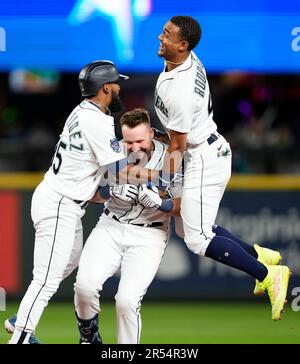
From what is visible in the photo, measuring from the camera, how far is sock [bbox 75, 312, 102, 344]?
6.94m

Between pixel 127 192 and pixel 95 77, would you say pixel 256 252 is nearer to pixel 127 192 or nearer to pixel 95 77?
pixel 127 192

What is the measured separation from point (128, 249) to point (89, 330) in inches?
24.3

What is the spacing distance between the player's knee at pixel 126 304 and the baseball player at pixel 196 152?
0.68m

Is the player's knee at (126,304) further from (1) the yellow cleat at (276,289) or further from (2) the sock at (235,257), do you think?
(1) the yellow cleat at (276,289)

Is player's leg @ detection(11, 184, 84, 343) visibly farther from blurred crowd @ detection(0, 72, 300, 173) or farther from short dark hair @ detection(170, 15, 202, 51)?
blurred crowd @ detection(0, 72, 300, 173)

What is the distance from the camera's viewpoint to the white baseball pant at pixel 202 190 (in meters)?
7.03

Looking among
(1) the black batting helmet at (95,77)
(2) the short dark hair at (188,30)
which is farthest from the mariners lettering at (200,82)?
(1) the black batting helmet at (95,77)

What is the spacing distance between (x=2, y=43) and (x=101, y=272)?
417 cm

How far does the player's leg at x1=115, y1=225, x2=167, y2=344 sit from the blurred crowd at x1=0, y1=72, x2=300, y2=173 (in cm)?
525

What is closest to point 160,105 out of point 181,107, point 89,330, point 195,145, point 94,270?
point 181,107

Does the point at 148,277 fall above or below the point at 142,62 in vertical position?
below
